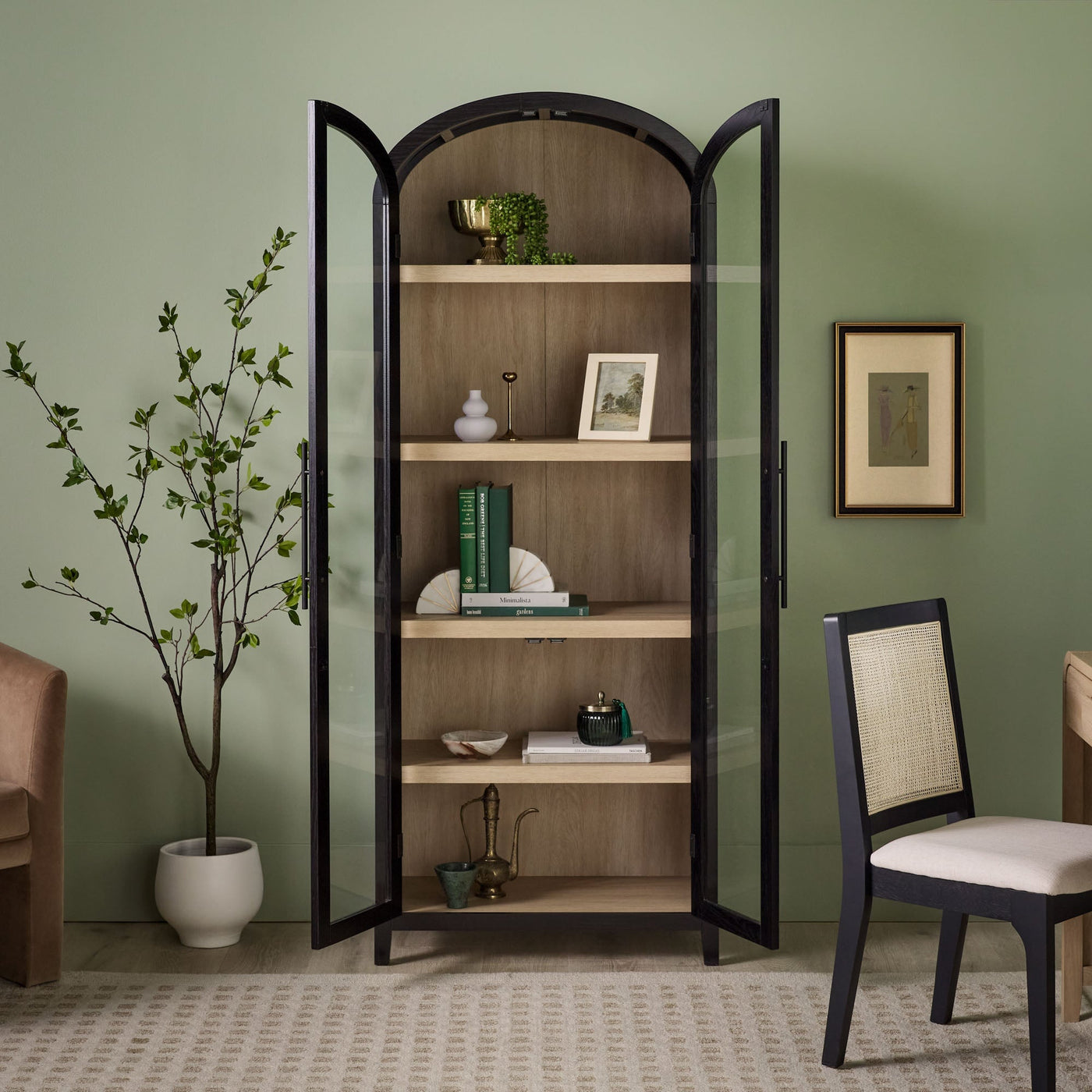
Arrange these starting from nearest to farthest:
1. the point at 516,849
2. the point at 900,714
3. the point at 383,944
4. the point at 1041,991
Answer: the point at 1041,991 → the point at 900,714 → the point at 383,944 → the point at 516,849

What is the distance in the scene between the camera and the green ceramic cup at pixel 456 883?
119 inches

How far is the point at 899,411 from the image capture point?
326 cm

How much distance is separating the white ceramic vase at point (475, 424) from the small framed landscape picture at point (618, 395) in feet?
0.78

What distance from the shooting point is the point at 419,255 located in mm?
3279

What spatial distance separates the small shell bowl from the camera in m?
3.09

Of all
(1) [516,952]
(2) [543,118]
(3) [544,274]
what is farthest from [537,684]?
(2) [543,118]

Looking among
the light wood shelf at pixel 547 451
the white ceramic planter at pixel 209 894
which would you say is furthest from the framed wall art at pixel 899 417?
the white ceramic planter at pixel 209 894

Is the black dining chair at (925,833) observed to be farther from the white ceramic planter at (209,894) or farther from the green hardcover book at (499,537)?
the white ceramic planter at (209,894)

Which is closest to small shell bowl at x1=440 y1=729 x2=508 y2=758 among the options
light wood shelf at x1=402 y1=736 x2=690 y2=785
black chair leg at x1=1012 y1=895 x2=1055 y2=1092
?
light wood shelf at x1=402 y1=736 x2=690 y2=785

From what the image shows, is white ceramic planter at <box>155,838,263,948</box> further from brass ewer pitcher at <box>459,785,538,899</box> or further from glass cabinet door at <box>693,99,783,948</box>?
glass cabinet door at <box>693,99,783,948</box>

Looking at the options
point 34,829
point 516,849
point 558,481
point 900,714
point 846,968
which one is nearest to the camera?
point 846,968

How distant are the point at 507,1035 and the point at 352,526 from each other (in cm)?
120

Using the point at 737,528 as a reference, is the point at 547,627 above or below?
below

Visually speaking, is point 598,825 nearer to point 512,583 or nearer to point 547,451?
point 512,583
